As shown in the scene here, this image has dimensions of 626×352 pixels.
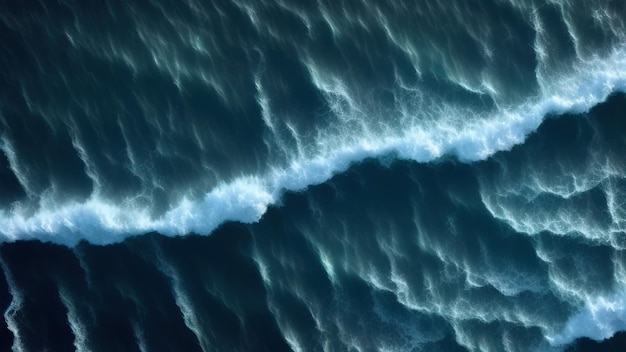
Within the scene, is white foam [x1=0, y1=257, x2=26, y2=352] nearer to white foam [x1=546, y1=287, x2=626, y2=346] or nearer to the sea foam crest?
the sea foam crest

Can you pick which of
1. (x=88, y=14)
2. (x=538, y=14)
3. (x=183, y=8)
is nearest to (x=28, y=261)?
(x=88, y=14)

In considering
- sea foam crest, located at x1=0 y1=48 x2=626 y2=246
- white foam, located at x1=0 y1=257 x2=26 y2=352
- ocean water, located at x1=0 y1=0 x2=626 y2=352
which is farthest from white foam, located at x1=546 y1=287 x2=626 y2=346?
white foam, located at x1=0 y1=257 x2=26 y2=352

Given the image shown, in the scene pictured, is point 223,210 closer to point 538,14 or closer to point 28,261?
point 28,261

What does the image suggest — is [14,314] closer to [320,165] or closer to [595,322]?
[320,165]

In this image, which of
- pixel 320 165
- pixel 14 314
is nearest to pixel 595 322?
pixel 320 165

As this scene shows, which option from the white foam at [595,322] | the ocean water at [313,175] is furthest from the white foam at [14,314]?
the white foam at [595,322]
